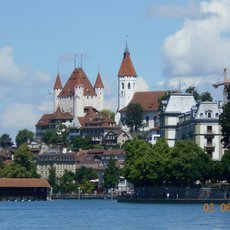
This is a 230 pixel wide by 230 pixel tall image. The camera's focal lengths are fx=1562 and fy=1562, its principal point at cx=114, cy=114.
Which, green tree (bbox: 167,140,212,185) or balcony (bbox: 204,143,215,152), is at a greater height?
balcony (bbox: 204,143,215,152)

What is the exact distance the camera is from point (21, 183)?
192 metres

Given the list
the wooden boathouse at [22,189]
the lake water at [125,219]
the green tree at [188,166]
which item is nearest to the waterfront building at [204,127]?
the green tree at [188,166]

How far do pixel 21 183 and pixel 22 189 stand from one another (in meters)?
1.71

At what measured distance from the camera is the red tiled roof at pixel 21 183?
630 ft

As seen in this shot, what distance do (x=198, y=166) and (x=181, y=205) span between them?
6.96m

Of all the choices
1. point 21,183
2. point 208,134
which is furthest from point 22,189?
point 208,134

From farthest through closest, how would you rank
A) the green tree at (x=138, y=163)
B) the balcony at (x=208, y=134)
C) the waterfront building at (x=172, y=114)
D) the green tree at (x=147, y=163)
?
the waterfront building at (x=172, y=114)
the balcony at (x=208, y=134)
the green tree at (x=138, y=163)
the green tree at (x=147, y=163)

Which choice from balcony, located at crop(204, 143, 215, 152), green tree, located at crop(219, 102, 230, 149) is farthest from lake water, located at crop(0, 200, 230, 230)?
balcony, located at crop(204, 143, 215, 152)

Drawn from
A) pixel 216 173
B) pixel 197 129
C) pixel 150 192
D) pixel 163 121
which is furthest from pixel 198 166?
pixel 163 121

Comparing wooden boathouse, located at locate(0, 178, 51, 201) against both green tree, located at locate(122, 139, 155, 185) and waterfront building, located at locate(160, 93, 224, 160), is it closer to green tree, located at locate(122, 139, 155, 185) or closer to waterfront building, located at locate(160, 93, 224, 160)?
waterfront building, located at locate(160, 93, 224, 160)

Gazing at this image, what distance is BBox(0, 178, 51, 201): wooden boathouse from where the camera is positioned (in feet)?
632

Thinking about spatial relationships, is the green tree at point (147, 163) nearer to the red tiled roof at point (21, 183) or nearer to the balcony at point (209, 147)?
the balcony at point (209, 147)

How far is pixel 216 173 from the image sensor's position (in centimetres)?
14425

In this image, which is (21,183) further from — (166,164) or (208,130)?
(166,164)
